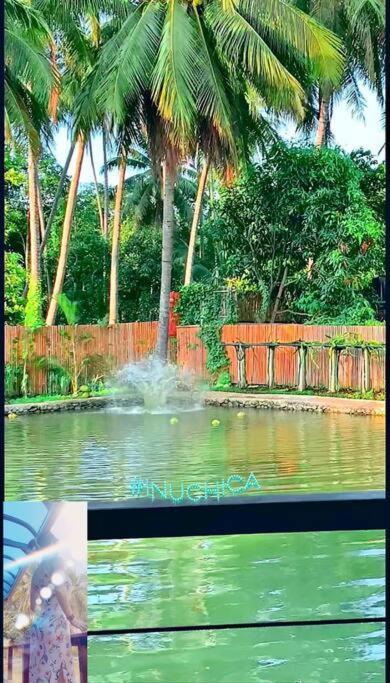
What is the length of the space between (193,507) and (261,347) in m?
7.33

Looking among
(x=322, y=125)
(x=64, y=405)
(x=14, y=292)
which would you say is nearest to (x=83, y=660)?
(x=14, y=292)

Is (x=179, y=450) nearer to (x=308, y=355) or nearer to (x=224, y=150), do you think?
(x=308, y=355)

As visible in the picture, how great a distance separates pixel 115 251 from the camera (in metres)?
8.13

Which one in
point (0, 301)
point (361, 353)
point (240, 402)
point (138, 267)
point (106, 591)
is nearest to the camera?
point (0, 301)

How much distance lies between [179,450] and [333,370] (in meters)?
1.93

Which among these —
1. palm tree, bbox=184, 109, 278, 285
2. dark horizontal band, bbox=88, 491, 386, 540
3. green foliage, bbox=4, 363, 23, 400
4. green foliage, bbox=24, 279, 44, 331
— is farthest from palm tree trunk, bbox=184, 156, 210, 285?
dark horizontal band, bbox=88, 491, 386, 540

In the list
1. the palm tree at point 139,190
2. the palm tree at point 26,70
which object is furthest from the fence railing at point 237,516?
the palm tree at point 139,190

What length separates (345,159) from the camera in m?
7.93

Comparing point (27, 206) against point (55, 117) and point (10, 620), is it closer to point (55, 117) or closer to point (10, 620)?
point (55, 117)

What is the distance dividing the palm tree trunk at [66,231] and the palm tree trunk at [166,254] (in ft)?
2.84

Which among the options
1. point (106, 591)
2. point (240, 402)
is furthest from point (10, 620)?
point (240, 402)

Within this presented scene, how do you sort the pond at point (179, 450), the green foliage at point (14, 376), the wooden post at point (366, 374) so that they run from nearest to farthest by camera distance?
the wooden post at point (366, 374), the green foliage at point (14, 376), the pond at point (179, 450)

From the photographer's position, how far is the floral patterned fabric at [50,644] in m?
0.69

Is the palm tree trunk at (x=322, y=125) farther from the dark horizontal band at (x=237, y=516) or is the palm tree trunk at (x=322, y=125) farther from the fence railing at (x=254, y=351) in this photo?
the dark horizontal band at (x=237, y=516)
